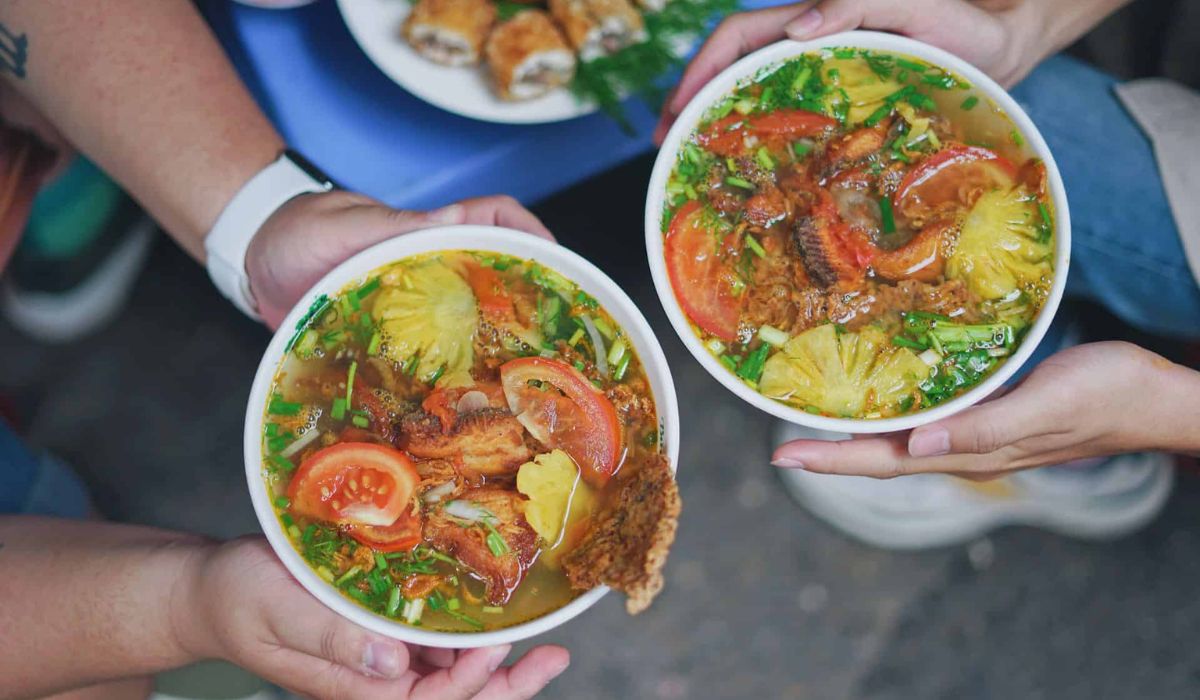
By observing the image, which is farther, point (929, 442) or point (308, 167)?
point (308, 167)

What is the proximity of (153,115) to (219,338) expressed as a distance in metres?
1.41

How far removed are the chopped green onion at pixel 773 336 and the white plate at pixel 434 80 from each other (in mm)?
797

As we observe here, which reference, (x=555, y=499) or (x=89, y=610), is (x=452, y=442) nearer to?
(x=555, y=499)

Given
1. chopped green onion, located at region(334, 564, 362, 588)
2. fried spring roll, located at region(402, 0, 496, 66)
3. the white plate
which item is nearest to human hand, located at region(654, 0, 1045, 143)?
the white plate

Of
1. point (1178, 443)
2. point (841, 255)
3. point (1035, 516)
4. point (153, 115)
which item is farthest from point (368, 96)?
point (1035, 516)

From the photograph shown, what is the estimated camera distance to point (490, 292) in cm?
183

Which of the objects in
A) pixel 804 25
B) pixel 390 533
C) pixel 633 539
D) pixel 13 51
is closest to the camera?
pixel 633 539

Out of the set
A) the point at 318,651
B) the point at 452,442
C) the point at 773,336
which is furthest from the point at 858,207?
the point at 318,651

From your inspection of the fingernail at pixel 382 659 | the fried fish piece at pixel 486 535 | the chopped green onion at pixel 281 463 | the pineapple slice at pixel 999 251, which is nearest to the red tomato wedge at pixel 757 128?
the pineapple slice at pixel 999 251

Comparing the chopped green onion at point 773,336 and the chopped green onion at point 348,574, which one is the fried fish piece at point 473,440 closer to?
the chopped green onion at point 348,574

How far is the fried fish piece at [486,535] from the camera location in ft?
5.52

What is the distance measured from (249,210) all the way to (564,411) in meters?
1.07

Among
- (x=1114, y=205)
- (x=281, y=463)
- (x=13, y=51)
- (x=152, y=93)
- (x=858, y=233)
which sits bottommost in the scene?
(x=1114, y=205)

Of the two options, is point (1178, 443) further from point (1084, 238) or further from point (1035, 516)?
point (1035, 516)
